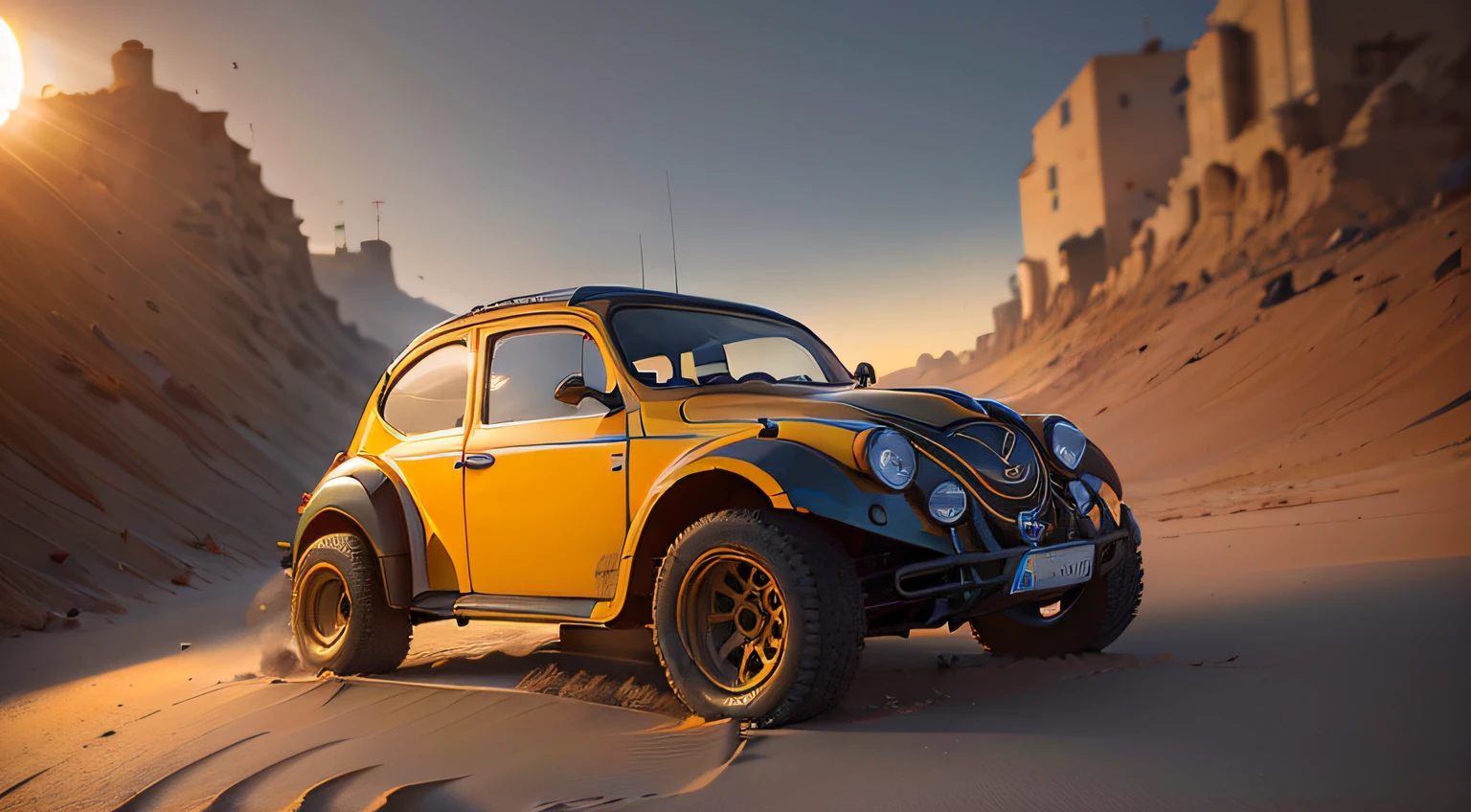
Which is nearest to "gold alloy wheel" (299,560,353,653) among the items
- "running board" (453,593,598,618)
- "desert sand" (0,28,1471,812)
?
"desert sand" (0,28,1471,812)

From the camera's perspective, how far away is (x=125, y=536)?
36.9 ft

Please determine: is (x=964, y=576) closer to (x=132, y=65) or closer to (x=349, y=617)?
(x=349, y=617)

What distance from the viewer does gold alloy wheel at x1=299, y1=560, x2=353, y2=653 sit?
596cm

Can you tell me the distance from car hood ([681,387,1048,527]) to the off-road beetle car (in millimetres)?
12

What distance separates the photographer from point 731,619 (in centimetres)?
400

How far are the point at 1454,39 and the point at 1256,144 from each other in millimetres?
9594

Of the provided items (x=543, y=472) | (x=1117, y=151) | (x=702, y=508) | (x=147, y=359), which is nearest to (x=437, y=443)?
(x=543, y=472)

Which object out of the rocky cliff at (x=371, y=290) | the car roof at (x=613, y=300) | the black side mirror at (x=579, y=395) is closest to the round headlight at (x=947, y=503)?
the black side mirror at (x=579, y=395)

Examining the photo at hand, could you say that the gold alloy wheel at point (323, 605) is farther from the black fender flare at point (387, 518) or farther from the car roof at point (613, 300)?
the car roof at point (613, 300)

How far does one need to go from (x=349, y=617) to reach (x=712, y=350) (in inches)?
99.9

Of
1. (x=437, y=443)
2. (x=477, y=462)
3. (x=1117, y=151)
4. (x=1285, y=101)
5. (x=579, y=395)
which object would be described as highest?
(x=1117, y=151)

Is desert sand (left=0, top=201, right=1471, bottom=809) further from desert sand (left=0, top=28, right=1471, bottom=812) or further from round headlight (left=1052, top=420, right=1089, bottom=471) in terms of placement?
round headlight (left=1052, top=420, right=1089, bottom=471)

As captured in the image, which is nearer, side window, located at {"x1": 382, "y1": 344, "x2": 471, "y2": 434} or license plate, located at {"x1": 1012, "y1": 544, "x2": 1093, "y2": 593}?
license plate, located at {"x1": 1012, "y1": 544, "x2": 1093, "y2": 593}

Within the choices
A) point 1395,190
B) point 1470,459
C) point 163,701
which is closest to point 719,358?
point 163,701
